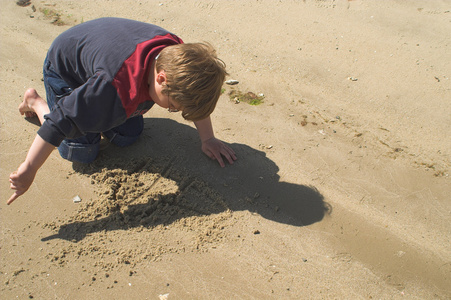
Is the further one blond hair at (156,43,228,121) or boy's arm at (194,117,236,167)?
boy's arm at (194,117,236,167)

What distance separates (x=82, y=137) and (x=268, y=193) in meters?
1.37

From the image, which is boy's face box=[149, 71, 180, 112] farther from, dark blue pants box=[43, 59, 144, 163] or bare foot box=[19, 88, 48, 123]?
bare foot box=[19, 88, 48, 123]

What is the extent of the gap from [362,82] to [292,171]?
58.3 inches

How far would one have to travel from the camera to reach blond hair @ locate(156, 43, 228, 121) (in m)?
1.95

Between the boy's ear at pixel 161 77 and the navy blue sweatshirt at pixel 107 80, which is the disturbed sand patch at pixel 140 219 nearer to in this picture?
the navy blue sweatshirt at pixel 107 80

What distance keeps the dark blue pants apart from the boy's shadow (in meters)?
0.08

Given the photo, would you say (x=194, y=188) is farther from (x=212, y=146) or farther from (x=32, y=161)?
(x=32, y=161)

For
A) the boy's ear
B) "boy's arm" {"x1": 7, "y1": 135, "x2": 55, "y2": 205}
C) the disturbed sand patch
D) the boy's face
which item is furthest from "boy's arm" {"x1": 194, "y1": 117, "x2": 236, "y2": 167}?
"boy's arm" {"x1": 7, "y1": 135, "x2": 55, "y2": 205}

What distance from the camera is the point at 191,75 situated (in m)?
1.94

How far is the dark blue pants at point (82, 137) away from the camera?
2451mm

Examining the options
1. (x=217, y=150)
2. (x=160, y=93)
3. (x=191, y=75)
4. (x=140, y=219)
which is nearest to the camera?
(x=191, y=75)

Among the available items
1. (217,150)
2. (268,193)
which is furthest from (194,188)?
(268,193)

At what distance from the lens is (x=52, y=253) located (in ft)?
7.02

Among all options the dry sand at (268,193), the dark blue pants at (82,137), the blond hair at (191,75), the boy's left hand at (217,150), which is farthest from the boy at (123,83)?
the boy's left hand at (217,150)
